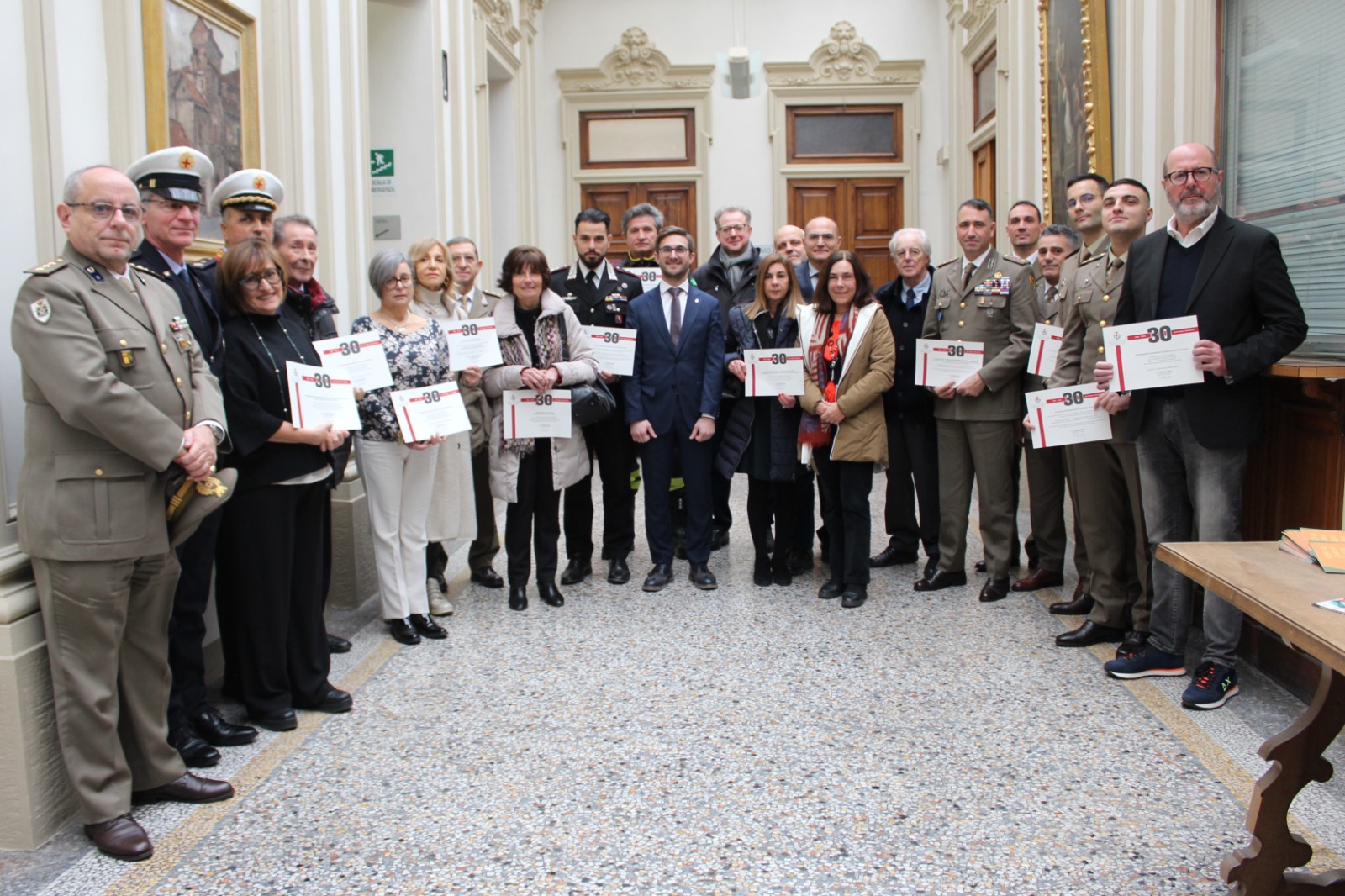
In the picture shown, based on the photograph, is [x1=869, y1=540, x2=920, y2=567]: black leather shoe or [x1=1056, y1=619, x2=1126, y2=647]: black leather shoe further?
[x1=869, y1=540, x2=920, y2=567]: black leather shoe

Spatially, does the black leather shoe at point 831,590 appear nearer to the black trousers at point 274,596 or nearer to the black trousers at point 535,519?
the black trousers at point 535,519

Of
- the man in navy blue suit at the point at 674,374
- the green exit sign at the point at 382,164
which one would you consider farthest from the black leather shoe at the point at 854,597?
the green exit sign at the point at 382,164

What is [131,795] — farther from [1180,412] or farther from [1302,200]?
[1302,200]

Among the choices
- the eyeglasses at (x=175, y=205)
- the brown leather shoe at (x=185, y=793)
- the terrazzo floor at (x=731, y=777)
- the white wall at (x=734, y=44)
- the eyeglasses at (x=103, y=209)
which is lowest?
the terrazzo floor at (x=731, y=777)

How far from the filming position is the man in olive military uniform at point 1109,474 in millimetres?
3986

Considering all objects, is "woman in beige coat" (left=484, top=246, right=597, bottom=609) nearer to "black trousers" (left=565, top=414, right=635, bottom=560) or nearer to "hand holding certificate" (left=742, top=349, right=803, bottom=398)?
"black trousers" (left=565, top=414, right=635, bottom=560)

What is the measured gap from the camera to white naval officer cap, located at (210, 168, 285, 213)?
346 centimetres

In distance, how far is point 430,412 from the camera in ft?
13.6

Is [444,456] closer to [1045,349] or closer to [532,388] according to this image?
[532,388]

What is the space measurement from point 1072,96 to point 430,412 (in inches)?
193

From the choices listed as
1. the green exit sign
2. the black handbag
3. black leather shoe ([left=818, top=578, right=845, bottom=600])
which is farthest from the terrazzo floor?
the green exit sign

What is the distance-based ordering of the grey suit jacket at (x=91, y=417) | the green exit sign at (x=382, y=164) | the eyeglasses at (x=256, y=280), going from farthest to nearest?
the green exit sign at (x=382, y=164) < the eyeglasses at (x=256, y=280) < the grey suit jacket at (x=91, y=417)

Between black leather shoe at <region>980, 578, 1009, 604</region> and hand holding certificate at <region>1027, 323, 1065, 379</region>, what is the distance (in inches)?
41.4

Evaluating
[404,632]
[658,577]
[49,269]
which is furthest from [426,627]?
[49,269]
